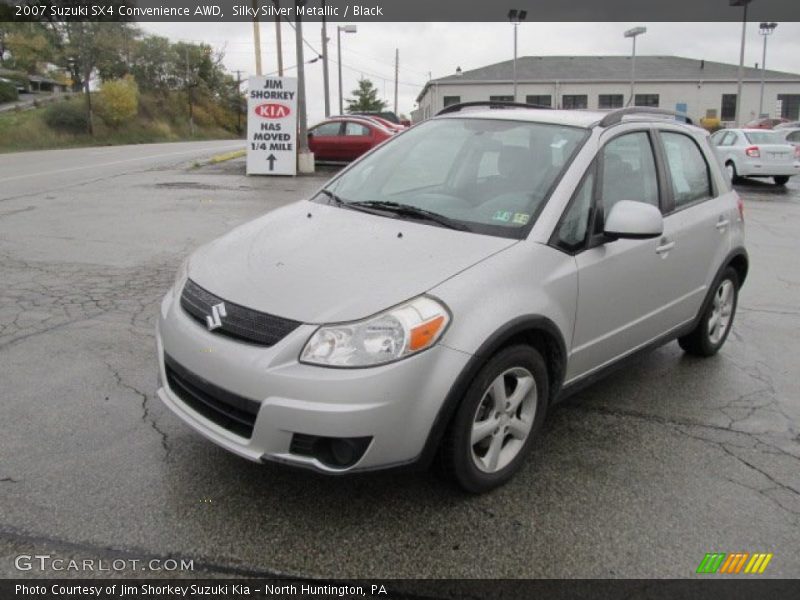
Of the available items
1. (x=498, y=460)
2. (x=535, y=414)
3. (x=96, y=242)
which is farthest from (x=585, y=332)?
(x=96, y=242)

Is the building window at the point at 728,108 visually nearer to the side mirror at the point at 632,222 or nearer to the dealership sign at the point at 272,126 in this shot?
the dealership sign at the point at 272,126

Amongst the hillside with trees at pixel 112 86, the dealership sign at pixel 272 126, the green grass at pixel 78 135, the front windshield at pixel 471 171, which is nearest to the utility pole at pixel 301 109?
the dealership sign at pixel 272 126

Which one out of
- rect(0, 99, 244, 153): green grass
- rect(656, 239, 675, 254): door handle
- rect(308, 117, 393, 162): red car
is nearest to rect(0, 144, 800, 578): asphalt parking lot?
rect(656, 239, 675, 254): door handle

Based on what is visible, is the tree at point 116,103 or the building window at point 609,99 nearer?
the building window at point 609,99

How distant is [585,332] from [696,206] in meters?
1.55

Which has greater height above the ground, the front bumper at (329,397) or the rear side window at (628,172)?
the rear side window at (628,172)

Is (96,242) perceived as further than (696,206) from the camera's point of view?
Yes

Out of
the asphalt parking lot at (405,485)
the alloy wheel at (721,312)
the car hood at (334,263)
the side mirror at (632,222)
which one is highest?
the side mirror at (632,222)

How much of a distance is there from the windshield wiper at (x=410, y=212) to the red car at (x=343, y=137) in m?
16.4

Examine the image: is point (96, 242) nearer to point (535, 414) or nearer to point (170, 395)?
point (170, 395)

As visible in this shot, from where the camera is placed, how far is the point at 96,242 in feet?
28.1

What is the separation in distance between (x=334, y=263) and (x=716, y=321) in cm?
323

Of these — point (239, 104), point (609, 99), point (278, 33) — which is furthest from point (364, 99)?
point (278, 33)

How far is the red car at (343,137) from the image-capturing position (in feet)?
65.7
